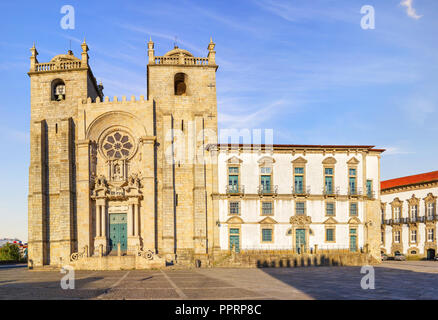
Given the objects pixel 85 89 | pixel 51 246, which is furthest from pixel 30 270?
pixel 85 89

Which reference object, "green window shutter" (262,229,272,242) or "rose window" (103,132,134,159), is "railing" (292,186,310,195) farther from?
"rose window" (103,132,134,159)

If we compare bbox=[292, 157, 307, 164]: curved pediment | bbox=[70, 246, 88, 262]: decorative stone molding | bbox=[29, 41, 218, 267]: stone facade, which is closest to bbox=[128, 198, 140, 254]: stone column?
bbox=[29, 41, 218, 267]: stone facade

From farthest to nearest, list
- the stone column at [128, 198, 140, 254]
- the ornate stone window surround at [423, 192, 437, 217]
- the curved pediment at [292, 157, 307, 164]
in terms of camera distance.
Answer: the ornate stone window surround at [423, 192, 437, 217] → the curved pediment at [292, 157, 307, 164] → the stone column at [128, 198, 140, 254]

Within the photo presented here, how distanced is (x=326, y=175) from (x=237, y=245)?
978cm

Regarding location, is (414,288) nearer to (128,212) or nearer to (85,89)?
(128,212)

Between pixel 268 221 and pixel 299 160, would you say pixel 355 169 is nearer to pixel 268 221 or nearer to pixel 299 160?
pixel 299 160

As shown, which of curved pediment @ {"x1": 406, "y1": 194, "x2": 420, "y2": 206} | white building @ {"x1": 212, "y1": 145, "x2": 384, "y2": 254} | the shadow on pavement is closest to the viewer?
the shadow on pavement

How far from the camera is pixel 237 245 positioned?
114ft

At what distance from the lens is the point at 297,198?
1404 inches

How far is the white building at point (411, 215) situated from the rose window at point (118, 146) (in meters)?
33.5

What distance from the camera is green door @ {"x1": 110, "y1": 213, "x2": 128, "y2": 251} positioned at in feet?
117

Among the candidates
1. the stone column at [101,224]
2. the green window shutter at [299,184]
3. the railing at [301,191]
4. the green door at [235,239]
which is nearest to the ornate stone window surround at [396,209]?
the railing at [301,191]

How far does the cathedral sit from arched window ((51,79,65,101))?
19 cm

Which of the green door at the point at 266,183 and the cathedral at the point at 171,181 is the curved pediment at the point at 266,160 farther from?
the green door at the point at 266,183
